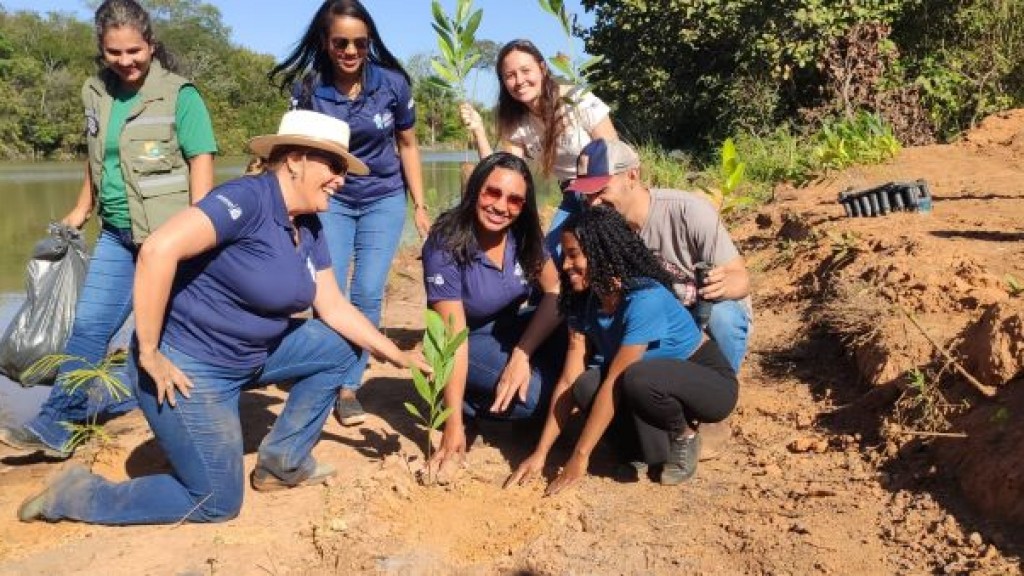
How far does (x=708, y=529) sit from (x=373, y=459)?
56.0 inches

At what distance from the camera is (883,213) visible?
251 inches

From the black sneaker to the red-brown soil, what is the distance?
4 cm

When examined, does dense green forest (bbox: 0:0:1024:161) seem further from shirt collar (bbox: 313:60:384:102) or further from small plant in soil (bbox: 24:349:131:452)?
small plant in soil (bbox: 24:349:131:452)

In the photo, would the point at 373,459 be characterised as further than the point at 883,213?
No

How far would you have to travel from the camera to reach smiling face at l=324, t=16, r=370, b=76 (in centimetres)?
357

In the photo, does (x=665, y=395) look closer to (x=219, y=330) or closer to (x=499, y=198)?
(x=499, y=198)

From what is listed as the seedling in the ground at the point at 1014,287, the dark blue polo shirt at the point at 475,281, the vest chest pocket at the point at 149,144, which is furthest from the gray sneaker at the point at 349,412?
the seedling in the ground at the point at 1014,287

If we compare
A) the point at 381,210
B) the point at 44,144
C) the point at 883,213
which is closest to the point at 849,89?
the point at 883,213

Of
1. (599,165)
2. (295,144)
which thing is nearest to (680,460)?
(599,165)

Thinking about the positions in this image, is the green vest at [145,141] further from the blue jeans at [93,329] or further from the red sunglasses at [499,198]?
the red sunglasses at [499,198]

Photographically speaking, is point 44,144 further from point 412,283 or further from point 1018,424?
point 1018,424

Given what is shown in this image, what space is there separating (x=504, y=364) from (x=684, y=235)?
0.85m

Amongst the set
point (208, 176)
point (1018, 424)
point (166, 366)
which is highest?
point (208, 176)

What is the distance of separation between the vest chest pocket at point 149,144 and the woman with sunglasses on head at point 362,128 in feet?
2.04
